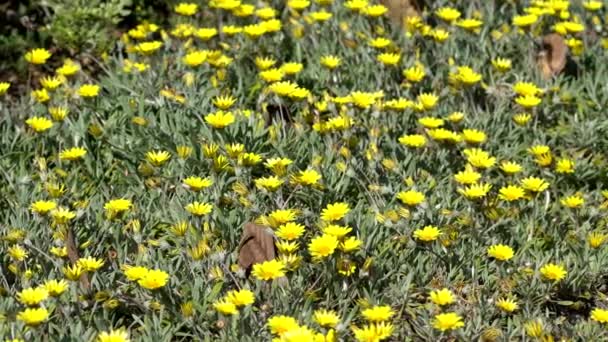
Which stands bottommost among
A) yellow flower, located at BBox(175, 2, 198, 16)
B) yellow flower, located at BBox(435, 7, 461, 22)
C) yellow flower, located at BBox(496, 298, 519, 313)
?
yellow flower, located at BBox(496, 298, 519, 313)

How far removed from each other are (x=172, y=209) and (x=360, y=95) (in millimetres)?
943

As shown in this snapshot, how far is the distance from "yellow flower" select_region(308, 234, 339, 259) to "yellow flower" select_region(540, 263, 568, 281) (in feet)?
2.28

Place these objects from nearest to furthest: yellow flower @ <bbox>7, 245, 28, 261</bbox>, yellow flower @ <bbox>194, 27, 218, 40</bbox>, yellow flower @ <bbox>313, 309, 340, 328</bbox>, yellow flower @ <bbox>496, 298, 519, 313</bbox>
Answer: yellow flower @ <bbox>313, 309, 340, 328</bbox> → yellow flower @ <bbox>496, 298, 519, 313</bbox> → yellow flower @ <bbox>7, 245, 28, 261</bbox> → yellow flower @ <bbox>194, 27, 218, 40</bbox>

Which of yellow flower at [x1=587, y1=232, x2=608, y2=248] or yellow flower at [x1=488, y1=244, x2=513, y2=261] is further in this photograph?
yellow flower at [x1=587, y1=232, x2=608, y2=248]

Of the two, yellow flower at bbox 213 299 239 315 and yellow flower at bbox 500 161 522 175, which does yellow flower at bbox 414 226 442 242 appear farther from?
yellow flower at bbox 213 299 239 315

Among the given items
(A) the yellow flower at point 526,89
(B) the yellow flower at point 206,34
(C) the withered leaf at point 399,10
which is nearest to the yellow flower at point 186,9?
(B) the yellow flower at point 206,34

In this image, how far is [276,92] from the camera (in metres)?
4.43

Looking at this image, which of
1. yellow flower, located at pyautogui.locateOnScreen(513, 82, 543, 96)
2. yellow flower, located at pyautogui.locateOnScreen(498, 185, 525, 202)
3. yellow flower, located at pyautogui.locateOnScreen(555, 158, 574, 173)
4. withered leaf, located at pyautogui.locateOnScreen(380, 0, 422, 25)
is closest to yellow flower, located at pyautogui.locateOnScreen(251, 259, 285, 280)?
yellow flower, located at pyautogui.locateOnScreen(498, 185, 525, 202)

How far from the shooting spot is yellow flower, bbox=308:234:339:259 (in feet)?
11.2

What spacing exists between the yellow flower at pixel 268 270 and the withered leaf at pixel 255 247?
0.18 m

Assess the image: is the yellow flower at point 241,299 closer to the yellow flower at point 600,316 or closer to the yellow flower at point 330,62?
the yellow flower at point 600,316

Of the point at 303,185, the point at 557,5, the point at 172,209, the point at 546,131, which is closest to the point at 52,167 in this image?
the point at 172,209

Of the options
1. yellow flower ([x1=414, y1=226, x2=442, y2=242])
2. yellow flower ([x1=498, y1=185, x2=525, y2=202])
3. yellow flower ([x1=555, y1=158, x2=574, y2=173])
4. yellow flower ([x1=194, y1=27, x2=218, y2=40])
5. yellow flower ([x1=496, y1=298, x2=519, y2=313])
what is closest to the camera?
yellow flower ([x1=496, y1=298, x2=519, y2=313])

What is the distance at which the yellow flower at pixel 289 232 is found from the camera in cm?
351
